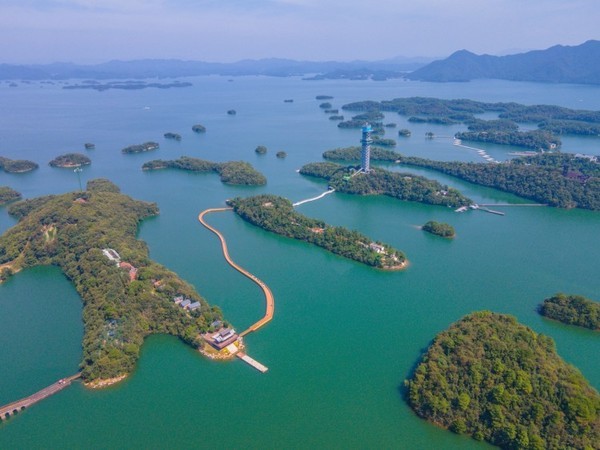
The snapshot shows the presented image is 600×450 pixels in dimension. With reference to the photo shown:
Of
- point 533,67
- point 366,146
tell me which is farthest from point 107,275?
point 533,67

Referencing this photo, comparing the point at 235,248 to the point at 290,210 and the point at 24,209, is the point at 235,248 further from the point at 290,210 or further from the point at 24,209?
the point at 24,209

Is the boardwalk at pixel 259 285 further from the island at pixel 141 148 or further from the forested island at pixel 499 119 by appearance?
the forested island at pixel 499 119

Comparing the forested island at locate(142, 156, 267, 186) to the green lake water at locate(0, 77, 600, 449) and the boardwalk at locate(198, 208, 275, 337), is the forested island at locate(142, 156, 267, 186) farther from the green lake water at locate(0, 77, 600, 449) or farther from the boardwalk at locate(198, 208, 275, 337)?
the boardwalk at locate(198, 208, 275, 337)

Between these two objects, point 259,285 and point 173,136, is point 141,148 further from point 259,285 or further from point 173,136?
point 259,285

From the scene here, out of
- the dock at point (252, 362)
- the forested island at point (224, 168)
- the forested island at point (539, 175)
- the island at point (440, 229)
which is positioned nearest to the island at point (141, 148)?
the forested island at point (224, 168)

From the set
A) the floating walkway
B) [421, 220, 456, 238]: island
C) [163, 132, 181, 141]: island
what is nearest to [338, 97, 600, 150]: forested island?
[163, 132, 181, 141]: island
